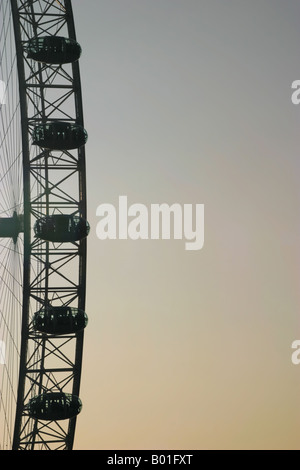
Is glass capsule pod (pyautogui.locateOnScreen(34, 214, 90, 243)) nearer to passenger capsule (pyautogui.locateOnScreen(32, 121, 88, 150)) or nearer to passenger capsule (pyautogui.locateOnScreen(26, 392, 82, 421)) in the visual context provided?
passenger capsule (pyautogui.locateOnScreen(32, 121, 88, 150))

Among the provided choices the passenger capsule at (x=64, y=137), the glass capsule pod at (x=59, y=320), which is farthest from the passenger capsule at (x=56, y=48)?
the glass capsule pod at (x=59, y=320)

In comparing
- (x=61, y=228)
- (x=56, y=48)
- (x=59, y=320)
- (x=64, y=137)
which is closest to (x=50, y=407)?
(x=59, y=320)

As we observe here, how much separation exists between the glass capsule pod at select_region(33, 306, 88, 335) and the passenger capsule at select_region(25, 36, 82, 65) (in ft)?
27.9

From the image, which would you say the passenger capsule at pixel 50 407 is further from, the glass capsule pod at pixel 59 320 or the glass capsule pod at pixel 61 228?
the glass capsule pod at pixel 61 228

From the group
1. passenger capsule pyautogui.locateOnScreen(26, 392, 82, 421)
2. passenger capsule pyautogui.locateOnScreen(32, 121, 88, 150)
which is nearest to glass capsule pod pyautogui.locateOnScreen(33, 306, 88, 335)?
passenger capsule pyautogui.locateOnScreen(26, 392, 82, 421)

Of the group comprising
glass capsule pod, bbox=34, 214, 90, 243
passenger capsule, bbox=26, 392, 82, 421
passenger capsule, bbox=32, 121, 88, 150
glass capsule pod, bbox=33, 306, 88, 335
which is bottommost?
passenger capsule, bbox=26, 392, 82, 421

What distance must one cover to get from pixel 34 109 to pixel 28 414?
1052cm

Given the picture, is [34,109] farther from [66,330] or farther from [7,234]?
[66,330]

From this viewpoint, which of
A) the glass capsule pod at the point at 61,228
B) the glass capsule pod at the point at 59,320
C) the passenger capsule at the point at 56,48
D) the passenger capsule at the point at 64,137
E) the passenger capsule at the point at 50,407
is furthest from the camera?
the passenger capsule at the point at 56,48

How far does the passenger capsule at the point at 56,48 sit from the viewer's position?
3772cm

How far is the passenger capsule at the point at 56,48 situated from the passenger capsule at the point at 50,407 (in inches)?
451

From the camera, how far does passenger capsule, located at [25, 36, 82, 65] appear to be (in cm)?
3772

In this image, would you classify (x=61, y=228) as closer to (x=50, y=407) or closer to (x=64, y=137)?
(x=64, y=137)

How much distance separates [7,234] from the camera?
38250 millimetres
